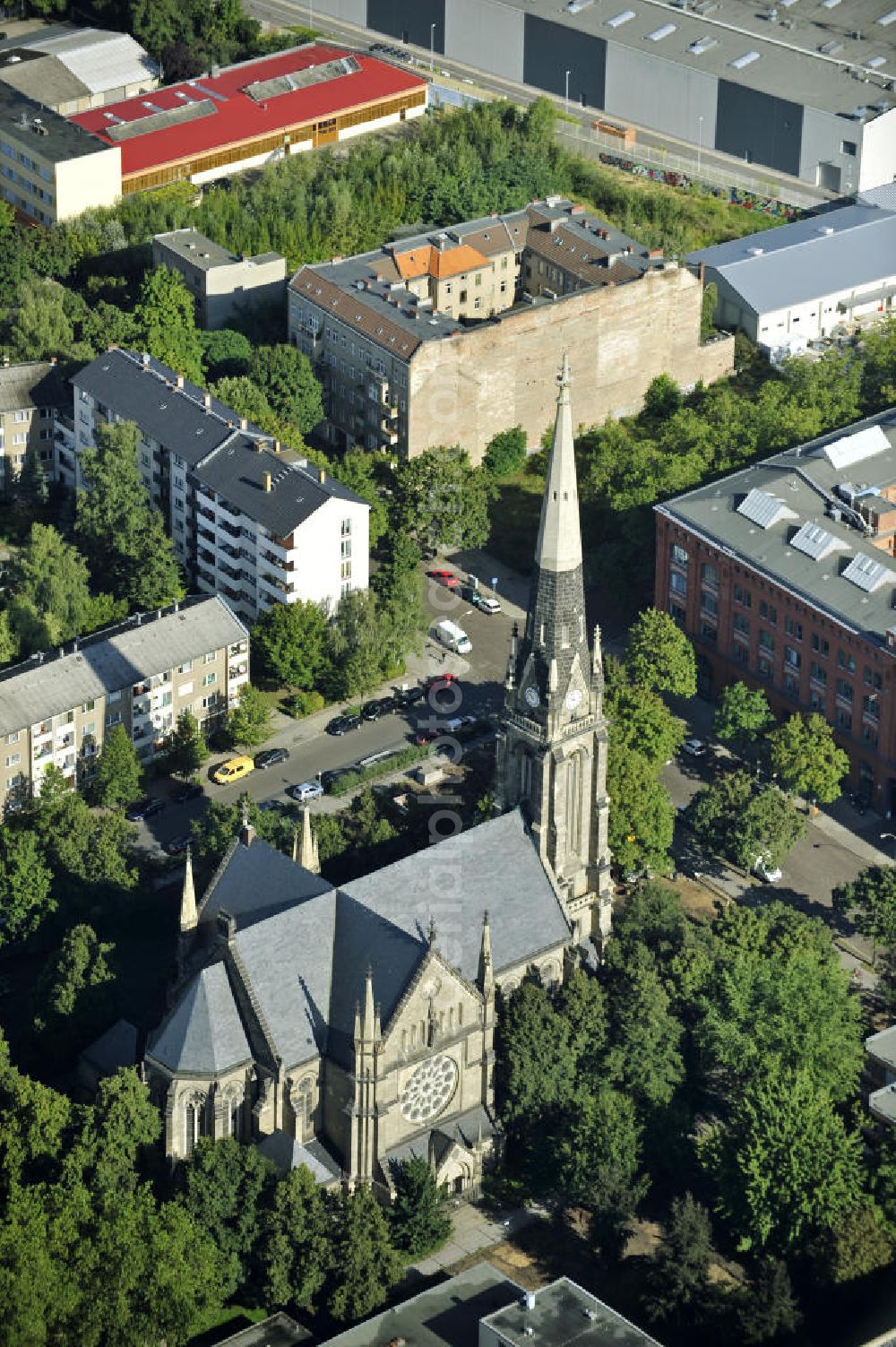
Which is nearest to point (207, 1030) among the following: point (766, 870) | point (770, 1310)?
point (770, 1310)

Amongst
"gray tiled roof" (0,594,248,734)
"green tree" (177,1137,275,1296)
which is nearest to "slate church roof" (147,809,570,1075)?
"green tree" (177,1137,275,1296)

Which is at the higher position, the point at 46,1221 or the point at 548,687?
the point at 548,687

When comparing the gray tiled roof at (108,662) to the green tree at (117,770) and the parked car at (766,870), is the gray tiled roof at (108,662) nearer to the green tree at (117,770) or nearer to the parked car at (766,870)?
the green tree at (117,770)

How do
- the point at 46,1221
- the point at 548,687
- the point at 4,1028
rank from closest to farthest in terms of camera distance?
the point at 46,1221
the point at 548,687
the point at 4,1028

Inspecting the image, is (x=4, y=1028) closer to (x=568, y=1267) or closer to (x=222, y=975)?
(x=222, y=975)

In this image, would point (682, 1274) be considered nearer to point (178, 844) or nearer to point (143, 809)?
point (178, 844)

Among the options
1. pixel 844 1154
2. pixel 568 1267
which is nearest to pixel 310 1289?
pixel 568 1267

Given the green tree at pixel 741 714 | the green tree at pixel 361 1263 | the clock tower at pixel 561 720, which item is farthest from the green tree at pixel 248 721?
the green tree at pixel 361 1263
